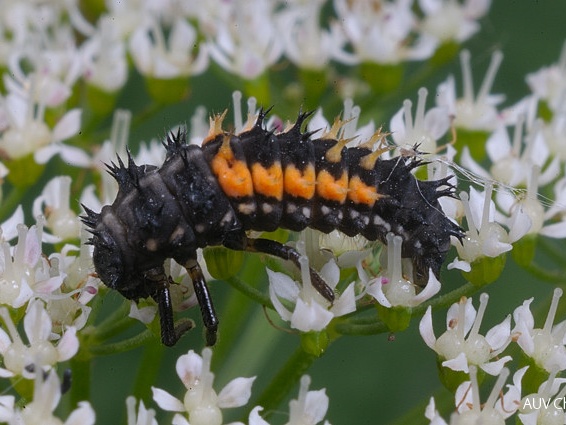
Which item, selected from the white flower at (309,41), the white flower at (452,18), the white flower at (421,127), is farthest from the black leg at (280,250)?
the white flower at (452,18)

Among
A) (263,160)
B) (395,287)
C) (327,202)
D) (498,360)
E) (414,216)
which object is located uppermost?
(263,160)

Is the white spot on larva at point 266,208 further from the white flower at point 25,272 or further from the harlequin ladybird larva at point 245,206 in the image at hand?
the white flower at point 25,272

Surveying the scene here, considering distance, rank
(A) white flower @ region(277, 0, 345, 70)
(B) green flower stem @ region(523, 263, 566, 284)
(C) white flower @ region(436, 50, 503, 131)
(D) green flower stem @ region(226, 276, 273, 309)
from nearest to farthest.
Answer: (D) green flower stem @ region(226, 276, 273, 309) < (B) green flower stem @ region(523, 263, 566, 284) < (C) white flower @ region(436, 50, 503, 131) < (A) white flower @ region(277, 0, 345, 70)

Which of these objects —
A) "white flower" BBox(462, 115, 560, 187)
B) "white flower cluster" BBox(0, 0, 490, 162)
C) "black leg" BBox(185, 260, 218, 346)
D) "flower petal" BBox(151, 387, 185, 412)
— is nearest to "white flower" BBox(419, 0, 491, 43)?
"white flower cluster" BBox(0, 0, 490, 162)

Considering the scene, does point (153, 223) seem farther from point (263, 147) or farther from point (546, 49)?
point (546, 49)

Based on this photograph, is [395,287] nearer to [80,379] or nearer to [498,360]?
[498,360]

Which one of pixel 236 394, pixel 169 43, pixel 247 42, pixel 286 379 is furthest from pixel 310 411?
pixel 169 43

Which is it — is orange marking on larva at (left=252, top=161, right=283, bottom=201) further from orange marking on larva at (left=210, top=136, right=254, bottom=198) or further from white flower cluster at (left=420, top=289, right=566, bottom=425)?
white flower cluster at (left=420, top=289, right=566, bottom=425)
